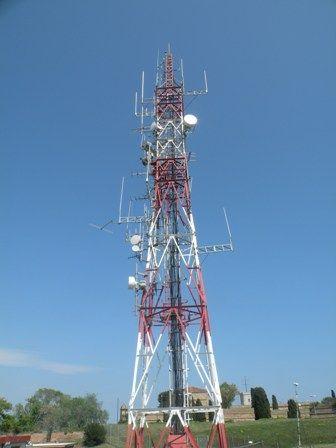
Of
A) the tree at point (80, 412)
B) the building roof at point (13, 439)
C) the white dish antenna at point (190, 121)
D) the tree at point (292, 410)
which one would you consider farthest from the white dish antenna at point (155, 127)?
the tree at point (80, 412)

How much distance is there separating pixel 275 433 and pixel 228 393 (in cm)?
3815

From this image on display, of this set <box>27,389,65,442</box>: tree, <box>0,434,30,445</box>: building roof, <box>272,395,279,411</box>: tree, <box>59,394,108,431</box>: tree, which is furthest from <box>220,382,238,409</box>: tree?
<box>0,434,30,445</box>: building roof

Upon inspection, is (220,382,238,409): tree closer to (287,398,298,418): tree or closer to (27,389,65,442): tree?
(287,398,298,418): tree

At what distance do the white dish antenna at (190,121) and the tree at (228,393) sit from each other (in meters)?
59.5

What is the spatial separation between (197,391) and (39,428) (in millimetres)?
26219

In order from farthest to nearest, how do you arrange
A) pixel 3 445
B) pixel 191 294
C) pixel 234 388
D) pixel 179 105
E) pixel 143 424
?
pixel 234 388
pixel 3 445
pixel 179 105
pixel 191 294
pixel 143 424

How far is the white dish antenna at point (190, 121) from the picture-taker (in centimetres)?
2397

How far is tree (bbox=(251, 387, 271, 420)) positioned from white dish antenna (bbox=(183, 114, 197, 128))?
1478 inches

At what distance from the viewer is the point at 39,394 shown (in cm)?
7800

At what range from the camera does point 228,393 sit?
73.9 m

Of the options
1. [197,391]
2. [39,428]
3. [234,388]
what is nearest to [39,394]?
[39,428]

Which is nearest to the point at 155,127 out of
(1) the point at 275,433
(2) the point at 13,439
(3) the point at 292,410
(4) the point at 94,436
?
(1) the point at 275,433

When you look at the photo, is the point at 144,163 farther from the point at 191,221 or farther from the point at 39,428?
the point at 39,428

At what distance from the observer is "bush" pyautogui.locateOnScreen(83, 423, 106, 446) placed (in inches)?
1641
